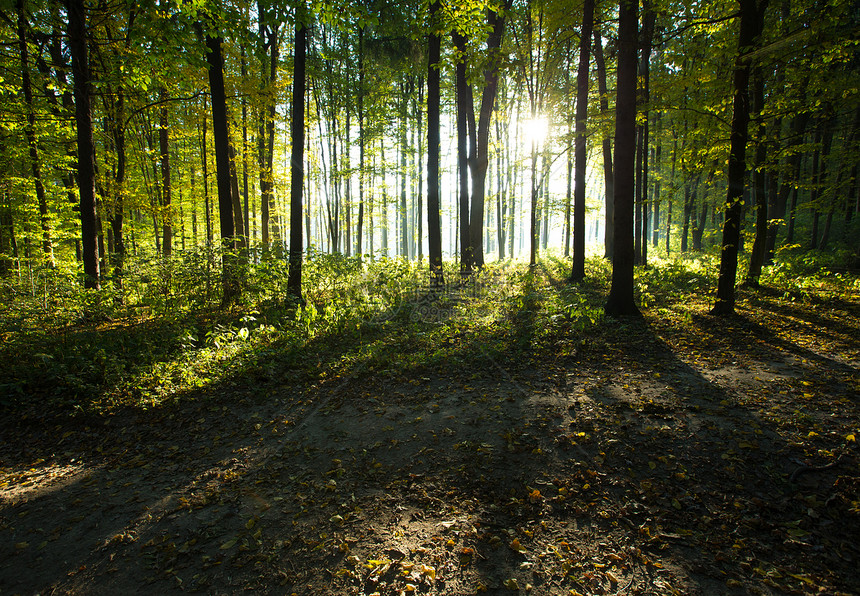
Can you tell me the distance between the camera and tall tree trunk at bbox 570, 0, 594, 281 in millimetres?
10070

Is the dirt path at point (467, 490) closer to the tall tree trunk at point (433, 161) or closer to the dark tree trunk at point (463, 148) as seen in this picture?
the tall tree trunk at point (433, 161)

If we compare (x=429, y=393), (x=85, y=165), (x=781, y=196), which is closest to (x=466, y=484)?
(x=429, y=393)

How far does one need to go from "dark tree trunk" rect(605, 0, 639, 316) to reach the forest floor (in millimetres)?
2262

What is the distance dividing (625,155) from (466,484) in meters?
7.12

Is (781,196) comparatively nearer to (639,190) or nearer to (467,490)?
(639,190)

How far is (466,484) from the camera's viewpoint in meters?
3.43

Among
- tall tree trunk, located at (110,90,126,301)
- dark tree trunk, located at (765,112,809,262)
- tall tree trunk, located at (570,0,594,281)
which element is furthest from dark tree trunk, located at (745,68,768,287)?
tall tree trunk, located at (110,90,126,301)

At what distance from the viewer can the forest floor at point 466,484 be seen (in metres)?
2.53

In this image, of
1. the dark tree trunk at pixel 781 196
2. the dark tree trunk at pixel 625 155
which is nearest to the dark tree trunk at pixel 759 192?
the dark tree trunk at pixel 781 196

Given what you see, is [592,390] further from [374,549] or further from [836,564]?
[374,549]

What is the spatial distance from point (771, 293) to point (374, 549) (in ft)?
38.9

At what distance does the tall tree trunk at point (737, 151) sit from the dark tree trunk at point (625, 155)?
1.76m

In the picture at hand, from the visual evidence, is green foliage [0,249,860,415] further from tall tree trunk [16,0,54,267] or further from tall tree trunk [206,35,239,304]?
tall tree trunk [16,0,54,267]

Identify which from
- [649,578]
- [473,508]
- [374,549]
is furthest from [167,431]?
[649,578]
